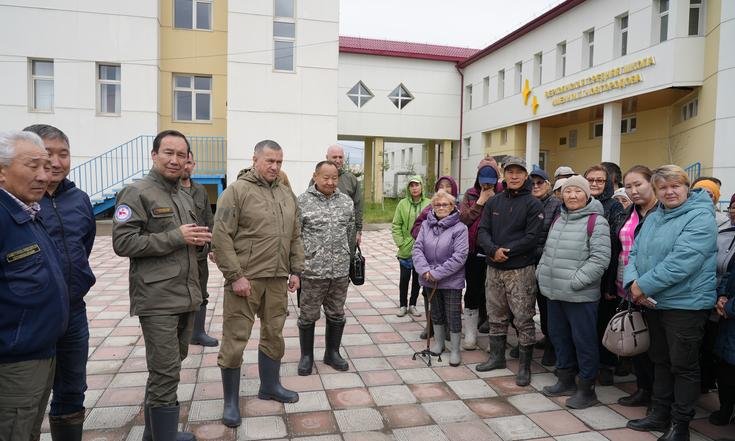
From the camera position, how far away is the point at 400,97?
917 inches

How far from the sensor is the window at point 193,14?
15.3 m

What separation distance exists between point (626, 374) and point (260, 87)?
495 inches

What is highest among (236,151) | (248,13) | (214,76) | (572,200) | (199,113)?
(248,13)

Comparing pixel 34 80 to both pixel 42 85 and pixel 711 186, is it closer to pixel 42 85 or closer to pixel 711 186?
pixel 42 85

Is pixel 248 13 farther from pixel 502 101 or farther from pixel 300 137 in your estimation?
pixel 502 101

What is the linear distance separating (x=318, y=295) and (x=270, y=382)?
82cm

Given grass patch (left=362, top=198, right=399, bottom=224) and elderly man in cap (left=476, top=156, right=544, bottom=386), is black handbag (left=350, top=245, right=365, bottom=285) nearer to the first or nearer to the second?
elderly man in cap (left=476, top=156, right=544, bottom=386)

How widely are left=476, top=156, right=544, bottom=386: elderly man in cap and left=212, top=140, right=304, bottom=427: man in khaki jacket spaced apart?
6.07 feet

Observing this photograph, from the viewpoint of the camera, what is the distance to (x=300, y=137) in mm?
14734

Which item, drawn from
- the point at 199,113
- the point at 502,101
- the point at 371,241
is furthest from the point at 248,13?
the point at 502,101

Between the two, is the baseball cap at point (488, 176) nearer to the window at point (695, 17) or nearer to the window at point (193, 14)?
the window at point (695, 17)

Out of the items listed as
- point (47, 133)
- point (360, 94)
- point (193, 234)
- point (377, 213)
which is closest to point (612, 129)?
point (377, 213)

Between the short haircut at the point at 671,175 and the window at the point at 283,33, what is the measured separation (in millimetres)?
12898

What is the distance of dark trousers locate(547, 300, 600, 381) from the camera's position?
369 cm
